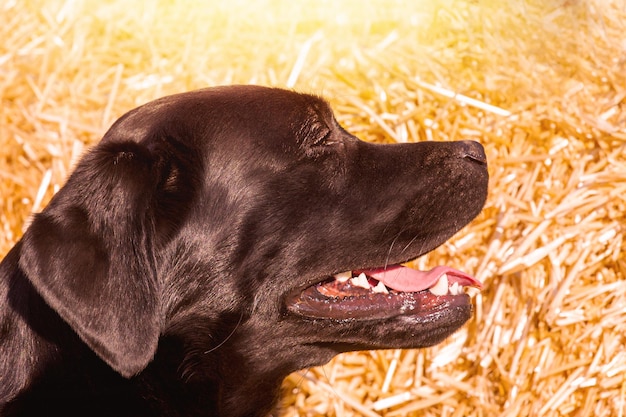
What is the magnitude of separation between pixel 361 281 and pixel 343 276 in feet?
0.20

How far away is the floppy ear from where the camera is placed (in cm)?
220

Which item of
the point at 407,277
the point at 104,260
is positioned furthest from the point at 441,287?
the point at 104,260

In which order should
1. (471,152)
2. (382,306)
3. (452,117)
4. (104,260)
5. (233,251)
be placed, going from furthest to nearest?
(452,117) < (471,152) < (382,306) < (233,251) < (104,260)

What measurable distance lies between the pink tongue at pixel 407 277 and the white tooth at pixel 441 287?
2 cm

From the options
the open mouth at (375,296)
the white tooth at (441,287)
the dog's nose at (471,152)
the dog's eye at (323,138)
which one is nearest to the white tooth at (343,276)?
the open mouth at (375,296)

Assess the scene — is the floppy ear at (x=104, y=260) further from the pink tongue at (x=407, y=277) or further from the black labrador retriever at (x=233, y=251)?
the pink tongue at (x=407, y=277)

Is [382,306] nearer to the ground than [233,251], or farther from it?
nearer to the ground

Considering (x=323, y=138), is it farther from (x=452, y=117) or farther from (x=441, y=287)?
(x=452, y=117)

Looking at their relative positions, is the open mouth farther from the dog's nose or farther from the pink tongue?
the dog's nose

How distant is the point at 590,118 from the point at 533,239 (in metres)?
0.57

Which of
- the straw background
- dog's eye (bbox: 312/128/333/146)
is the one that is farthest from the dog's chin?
the straw background

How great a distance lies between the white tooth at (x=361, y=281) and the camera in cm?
274

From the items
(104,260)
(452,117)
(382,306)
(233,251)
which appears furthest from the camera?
(452,117)

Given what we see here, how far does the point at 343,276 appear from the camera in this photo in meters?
2.73
